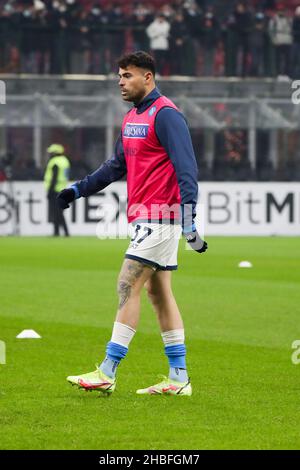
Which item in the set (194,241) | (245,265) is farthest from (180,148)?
(245,265)

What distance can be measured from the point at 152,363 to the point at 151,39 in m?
24.7

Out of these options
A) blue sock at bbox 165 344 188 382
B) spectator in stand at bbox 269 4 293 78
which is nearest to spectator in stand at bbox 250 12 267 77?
spectator in stand at bbox 269 4 293 78

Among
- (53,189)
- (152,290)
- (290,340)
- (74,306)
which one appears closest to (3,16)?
(53,189)

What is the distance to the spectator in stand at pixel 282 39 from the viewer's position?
3428 cm

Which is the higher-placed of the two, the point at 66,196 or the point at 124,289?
the point at 66,196

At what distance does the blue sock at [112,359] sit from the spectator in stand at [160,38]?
26.1 meters

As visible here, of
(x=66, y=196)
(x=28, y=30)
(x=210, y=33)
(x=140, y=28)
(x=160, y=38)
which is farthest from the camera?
(x=140, y=28)

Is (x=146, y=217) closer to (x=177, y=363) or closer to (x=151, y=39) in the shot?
(x=177, y=363)

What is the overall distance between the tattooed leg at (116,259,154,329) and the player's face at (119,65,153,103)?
110 centimetres

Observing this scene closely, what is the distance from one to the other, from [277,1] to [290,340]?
27.3m

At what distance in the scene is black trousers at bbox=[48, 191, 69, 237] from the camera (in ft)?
103

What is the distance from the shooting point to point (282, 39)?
3441 cm

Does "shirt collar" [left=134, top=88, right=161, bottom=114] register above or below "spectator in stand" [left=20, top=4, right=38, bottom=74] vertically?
above

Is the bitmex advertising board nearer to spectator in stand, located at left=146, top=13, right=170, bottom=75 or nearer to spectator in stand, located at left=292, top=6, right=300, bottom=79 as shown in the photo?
spectator in stand, located at left=292, top=6, right=300, bottom=79
